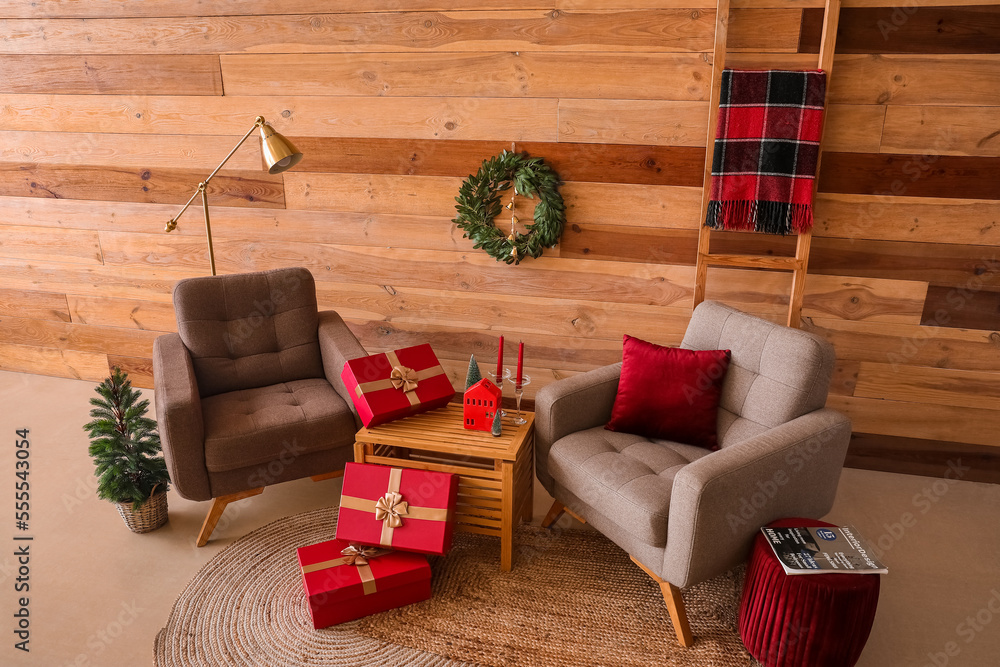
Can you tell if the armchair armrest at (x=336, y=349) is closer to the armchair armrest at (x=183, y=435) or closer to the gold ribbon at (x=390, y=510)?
the gold ribbon at (x=390, y=510)

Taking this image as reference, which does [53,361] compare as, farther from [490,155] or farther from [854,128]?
[854,128]

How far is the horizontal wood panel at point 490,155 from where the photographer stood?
111 inches

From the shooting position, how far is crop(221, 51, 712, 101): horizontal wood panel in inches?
107

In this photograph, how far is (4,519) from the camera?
2641mm

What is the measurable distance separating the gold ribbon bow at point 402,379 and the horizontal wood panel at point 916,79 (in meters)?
1.90

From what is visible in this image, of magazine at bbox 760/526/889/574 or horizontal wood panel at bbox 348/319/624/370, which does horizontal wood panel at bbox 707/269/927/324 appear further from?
magazine at bbox 760/526/889/574

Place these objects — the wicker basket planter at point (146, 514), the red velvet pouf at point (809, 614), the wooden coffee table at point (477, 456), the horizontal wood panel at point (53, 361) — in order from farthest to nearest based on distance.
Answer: the horizontal wood panel at point (53, 361) → the wicker basket planter at point (146, 514) → the wooden coffee table at point (477, 456) → the red velvet pouf at point (809, 614)

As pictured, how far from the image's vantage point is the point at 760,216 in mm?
2662

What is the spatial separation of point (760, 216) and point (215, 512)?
2306 millimetres

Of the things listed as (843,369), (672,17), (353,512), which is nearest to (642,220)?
(672,17)

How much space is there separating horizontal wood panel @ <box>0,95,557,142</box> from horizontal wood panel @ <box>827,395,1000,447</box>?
68.3 inches

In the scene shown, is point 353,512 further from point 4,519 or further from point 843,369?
point 843,369

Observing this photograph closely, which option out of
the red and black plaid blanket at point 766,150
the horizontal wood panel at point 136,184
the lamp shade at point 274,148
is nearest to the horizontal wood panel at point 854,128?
the red and black plaid blanket at point 766,150

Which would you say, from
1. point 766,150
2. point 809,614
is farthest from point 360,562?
point 766,150
